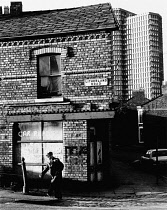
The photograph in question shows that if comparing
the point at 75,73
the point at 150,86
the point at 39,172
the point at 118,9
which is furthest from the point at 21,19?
the point at 118,9

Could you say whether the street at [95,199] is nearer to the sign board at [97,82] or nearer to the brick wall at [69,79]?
the brick wall at [69,79]

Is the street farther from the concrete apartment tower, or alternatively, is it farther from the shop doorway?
the concrete apartment tower

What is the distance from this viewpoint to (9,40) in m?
13.6

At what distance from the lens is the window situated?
1338 cm

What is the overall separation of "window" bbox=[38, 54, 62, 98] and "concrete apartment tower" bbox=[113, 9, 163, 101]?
110 m

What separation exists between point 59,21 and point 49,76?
2.42 m

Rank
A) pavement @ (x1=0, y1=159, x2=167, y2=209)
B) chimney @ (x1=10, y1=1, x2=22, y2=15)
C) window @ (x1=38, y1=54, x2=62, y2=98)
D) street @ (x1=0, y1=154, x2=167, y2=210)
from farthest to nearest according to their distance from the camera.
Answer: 1. chimney @ (x1=10, y1=1, x2=22, y2=15)
2. window @ (x1=38, y1=54, x2=62, y2=98)
3. pavement @ (x1=0, y1=159, x2=167, y2=209)
4. street @ (x1=0, y1=154, x2=167, y2=210)

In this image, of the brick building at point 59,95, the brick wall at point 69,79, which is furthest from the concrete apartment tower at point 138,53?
the brick wall at point 69,79

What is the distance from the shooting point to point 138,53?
129875mm

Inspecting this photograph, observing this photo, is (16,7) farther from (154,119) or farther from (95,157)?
(154,119)

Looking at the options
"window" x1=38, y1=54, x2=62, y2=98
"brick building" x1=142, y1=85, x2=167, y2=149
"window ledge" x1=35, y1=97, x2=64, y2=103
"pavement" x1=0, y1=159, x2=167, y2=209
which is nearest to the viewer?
"pavement" x1=0, y1=159, x2=167, y2=209

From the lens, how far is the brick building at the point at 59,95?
500 inches

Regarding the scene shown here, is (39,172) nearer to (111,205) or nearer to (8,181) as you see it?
(8,181)

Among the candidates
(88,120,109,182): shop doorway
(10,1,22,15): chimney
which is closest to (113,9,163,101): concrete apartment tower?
(10,1,22,15): chimney
